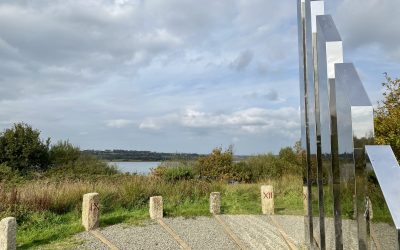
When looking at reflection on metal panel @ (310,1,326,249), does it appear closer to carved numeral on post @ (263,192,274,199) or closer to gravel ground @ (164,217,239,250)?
gravel ground @ (164,217,239,250)

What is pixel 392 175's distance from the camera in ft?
6.93

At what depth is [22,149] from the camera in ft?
67.1

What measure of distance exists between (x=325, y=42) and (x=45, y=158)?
68.2 ft

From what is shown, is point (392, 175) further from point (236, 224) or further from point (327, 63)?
point (236, 224)

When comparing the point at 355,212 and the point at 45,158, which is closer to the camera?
the point at 355,212

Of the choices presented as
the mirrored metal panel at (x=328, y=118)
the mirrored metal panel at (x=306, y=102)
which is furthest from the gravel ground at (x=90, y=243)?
the mirrored metal panel at (x=328, y=118)

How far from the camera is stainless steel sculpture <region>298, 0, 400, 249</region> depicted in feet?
7.54

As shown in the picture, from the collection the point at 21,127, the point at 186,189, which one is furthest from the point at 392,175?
the point at 21,127

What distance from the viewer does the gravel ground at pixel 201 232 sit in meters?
8.44

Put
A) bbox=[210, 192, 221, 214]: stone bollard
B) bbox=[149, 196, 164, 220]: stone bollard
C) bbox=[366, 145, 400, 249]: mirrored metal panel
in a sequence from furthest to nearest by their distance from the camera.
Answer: bbox=[210, 192, 221, 214]: stone bollard → bbox=[149, 196, 164, 220]: stone bollard → bbox=[366, 145, 400, 249]: mirrored metal panel

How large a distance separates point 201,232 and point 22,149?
559 inches

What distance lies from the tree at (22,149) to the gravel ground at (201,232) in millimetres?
12512

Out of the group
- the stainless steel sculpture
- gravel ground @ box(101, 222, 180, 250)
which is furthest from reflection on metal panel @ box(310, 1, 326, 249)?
gravel ground @ box(101, 222, 180, 250)

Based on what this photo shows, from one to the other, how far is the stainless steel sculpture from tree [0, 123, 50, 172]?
18.9 meters
